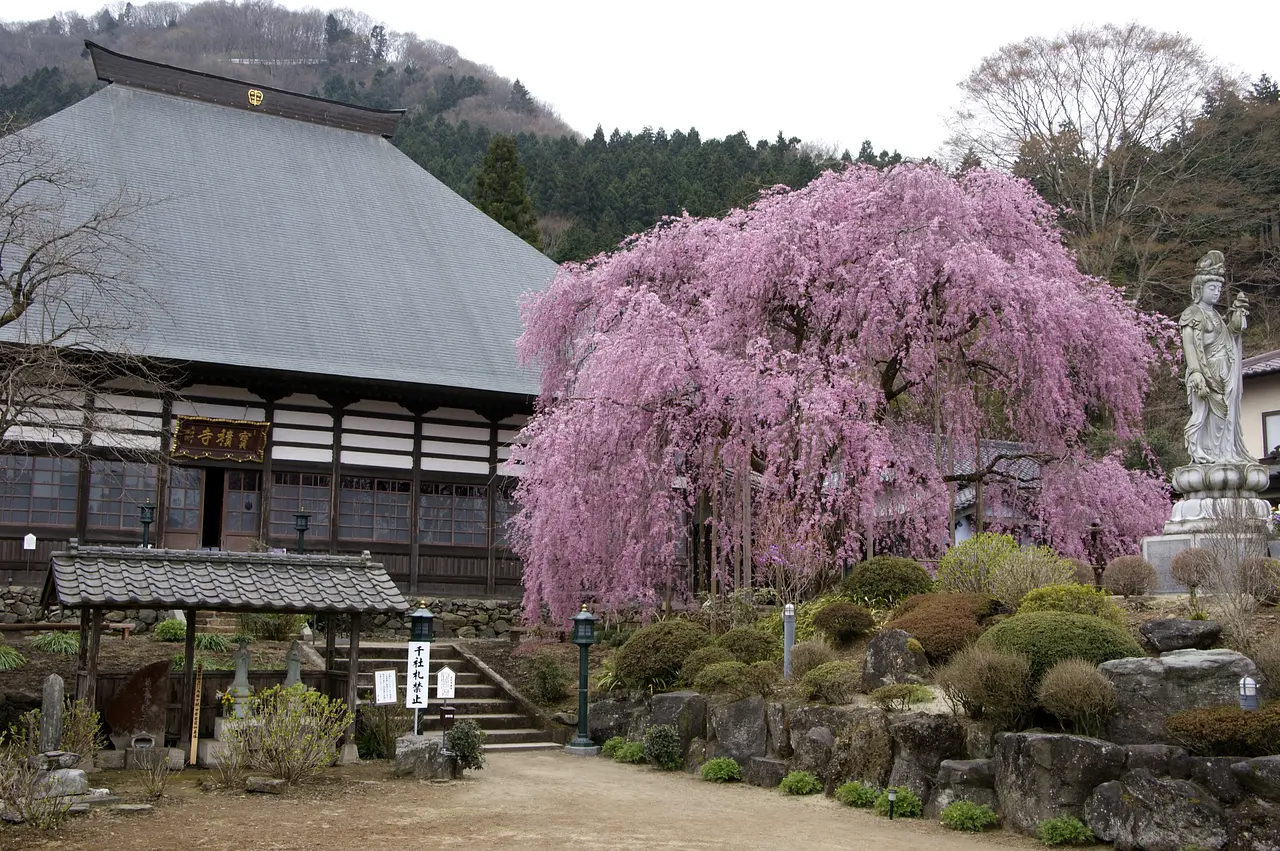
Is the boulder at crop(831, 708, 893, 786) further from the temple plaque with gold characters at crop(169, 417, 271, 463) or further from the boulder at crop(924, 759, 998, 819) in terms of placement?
the temple plaque with gold characters at crop(169, 417, 271, 463)

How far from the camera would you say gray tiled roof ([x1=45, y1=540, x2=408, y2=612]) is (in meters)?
11.6

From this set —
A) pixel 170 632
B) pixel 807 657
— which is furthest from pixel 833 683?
pixel 170 632

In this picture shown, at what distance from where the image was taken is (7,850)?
848cm

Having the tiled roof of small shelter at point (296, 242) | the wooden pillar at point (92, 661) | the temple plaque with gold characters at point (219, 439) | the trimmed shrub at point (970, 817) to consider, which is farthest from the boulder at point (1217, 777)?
the temple plaque with gold characters at point (219, 439)

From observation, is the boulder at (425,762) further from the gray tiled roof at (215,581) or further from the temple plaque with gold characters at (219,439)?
the temple plaque with gold characters at (219,439)

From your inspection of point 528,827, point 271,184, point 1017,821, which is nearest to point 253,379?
point 271,184

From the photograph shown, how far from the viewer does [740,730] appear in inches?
506

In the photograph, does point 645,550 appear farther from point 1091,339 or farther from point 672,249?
point 1091,339

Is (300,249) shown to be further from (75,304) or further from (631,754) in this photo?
(631,754)

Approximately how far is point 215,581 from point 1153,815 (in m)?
8.96

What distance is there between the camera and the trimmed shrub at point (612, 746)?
566 inches

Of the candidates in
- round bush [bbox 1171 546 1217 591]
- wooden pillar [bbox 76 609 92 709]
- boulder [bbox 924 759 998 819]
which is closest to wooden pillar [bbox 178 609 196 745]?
wooden pillar [bbox 76 609 92 709]

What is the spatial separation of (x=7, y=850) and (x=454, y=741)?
4877 millimetres

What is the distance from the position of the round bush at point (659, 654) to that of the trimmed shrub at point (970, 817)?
4873mm
